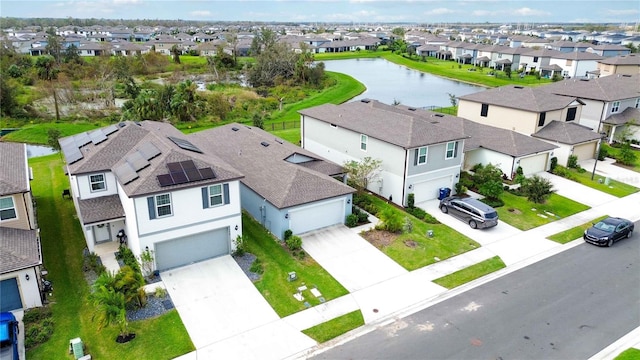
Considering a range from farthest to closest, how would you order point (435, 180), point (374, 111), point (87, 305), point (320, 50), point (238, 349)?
point (320, 50)
point (374, 111)
point (435, 180)
point (87, 305)
point (238, 349)

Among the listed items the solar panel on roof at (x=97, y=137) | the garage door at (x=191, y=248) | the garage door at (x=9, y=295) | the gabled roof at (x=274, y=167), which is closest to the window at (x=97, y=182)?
the solar panel on roof at (x=97, y=137)

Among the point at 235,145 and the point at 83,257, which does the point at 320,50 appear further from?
the point at 83,257

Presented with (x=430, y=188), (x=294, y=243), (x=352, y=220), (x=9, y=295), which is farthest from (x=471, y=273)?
(x=9, y=295)

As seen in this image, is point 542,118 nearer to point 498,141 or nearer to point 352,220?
point 498,141

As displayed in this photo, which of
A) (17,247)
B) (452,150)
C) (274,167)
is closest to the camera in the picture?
(17,247)

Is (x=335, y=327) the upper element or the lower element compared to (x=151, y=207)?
lower

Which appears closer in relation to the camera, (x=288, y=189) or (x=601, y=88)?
(x=288, y=189)

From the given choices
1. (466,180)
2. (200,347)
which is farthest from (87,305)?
(466,180)

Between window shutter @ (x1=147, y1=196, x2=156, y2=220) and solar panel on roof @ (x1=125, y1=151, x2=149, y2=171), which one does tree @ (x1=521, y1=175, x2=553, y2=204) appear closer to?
window shutter @ (x1=147, y1=196, x2=156, y2=220)
